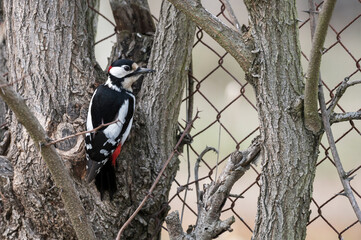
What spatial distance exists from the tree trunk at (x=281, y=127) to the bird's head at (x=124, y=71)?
106cm

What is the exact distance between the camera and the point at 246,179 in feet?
20.1

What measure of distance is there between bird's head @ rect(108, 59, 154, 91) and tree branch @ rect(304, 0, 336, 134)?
3.83ft

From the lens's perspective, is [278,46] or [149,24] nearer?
[278,46]

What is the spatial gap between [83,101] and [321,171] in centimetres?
414

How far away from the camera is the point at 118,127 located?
2783mm

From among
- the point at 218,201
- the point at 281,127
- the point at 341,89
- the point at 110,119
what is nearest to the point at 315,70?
the point at 341,89

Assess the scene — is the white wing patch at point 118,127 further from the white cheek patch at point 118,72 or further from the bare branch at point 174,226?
the bare branch at point 174,226

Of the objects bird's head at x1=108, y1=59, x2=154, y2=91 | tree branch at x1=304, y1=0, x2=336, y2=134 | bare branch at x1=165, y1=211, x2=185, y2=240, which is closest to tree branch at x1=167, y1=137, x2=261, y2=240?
bare branch at x1=165, y1=211, x2=185, y2=240

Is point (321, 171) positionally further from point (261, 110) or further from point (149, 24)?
point (261, 110)

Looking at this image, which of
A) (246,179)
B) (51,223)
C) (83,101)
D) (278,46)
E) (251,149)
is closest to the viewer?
(278,46)

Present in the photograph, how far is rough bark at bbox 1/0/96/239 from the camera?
100 inches

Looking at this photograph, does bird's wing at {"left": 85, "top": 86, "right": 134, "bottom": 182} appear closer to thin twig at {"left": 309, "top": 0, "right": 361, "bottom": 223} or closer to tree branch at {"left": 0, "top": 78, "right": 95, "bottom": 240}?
tree branch at {"left": 0, "top": 78, "right": 95, "bottom": 240}

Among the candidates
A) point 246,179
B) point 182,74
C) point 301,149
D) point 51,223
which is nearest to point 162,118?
point 182,74

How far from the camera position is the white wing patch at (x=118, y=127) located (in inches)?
110
